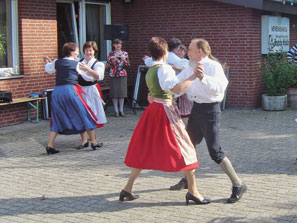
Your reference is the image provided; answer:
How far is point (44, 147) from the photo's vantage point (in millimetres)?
8906

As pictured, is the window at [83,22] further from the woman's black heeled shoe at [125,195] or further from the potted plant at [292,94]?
the woman's black heeled shoe at [125,195]

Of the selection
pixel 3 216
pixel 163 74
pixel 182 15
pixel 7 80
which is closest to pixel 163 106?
pixel 163 74

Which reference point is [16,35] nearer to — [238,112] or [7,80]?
[7,80]

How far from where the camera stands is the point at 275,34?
45.9ft

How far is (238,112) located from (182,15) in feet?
10.1

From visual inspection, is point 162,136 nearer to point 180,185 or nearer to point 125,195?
point 125,195

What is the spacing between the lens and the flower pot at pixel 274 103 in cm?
1299

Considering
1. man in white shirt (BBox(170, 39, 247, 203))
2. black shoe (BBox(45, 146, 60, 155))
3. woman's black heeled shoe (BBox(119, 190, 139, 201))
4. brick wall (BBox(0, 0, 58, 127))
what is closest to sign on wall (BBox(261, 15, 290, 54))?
brick wall (BBox(0, 0, 58, 127))

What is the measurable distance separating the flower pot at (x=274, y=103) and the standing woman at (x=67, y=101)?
599cm

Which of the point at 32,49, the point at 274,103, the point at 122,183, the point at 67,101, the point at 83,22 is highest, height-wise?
the point at 83,22

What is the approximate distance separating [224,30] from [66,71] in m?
6.34

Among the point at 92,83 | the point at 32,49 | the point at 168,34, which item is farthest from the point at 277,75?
the point at 32,49

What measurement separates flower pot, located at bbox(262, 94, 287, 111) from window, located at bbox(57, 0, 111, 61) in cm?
442

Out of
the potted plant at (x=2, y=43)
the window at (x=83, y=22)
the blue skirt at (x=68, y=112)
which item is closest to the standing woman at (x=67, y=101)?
the blue skirt at (x=68, y=112)
